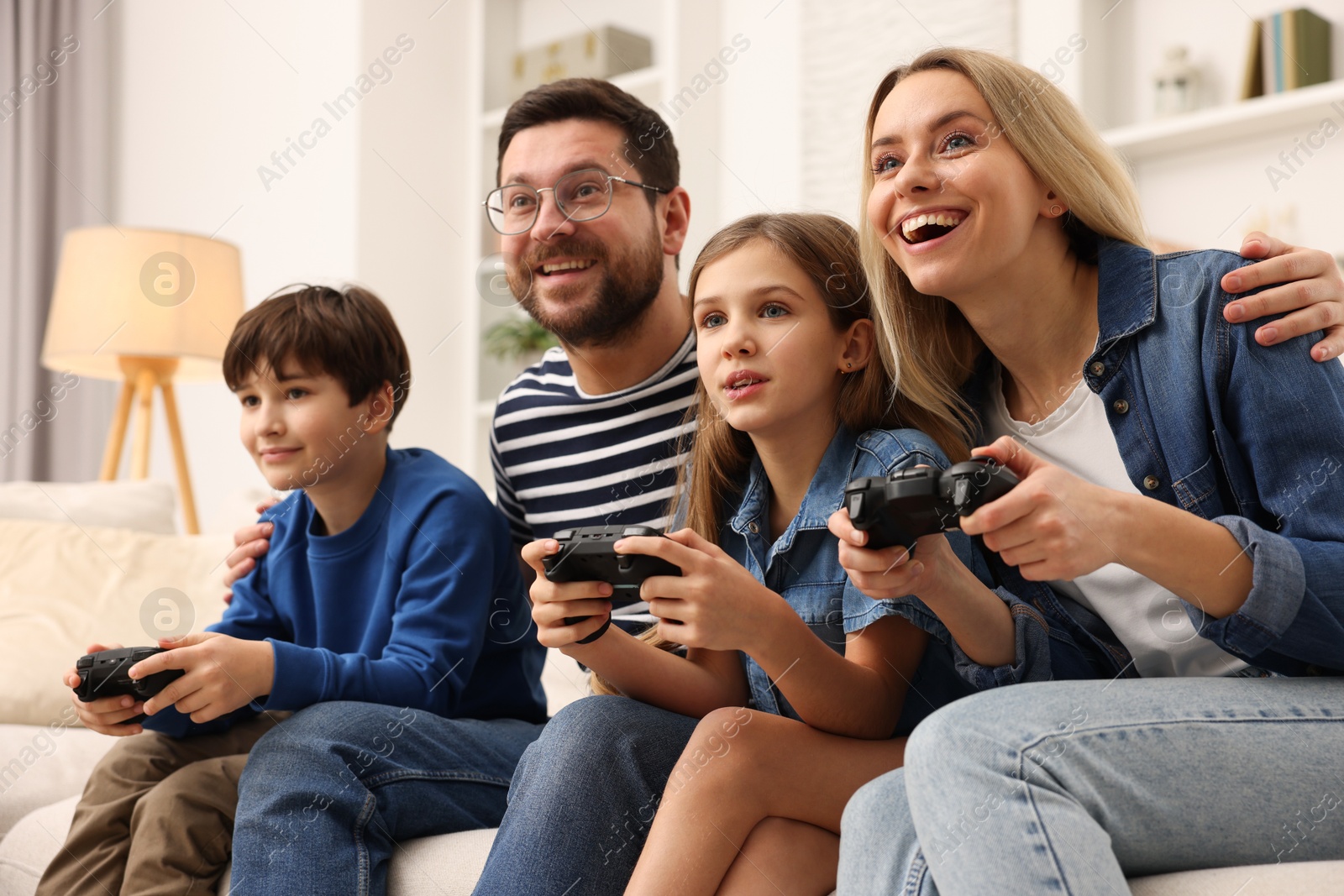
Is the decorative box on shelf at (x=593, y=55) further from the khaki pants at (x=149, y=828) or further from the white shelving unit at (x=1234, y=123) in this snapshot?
the khaki pants at (x=149, y=828)

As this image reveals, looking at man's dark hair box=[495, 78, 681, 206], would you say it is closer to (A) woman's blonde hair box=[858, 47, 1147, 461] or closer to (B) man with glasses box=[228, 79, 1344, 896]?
(B) man with glasses box=[228, 79, 1344, 896]

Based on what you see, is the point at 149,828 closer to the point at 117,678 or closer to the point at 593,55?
the point at 117,678

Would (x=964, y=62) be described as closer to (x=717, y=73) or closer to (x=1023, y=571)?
(x=1023, y=571)

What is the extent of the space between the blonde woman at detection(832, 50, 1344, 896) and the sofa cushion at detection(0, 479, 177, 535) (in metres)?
1.72

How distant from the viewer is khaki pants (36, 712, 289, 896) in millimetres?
1263

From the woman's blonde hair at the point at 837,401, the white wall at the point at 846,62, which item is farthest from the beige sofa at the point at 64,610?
the white wall at the point at 846,62

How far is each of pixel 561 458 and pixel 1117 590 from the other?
2.65 ft

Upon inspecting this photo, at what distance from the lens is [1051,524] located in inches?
33.4

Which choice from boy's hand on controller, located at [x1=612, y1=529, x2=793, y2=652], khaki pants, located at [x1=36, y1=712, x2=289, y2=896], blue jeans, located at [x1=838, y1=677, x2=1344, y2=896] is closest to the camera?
blue jeans, located at [x1=838, y1=677, x2=1344, y2=896]

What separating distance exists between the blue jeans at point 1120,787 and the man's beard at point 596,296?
88 centimetres

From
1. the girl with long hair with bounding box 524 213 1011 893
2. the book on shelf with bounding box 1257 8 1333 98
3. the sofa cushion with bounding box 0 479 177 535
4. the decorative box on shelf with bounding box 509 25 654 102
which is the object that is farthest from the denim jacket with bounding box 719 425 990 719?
the decorative box on shelf with bounding box 509 25 654 102

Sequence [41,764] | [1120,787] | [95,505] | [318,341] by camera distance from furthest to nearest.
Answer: [95,505] → [41,764] → [318,341] → [1120,787]

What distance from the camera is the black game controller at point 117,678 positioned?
1.23m

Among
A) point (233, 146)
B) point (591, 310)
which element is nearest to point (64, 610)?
point (591, 310)
